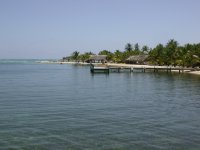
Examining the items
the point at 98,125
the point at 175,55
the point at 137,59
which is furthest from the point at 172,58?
the point at 98,125

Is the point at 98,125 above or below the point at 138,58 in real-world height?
below

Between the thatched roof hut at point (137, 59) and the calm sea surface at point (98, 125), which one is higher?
the thatched roof hut at point (137, 59)

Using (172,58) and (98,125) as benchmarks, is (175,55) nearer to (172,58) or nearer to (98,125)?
(172,58)

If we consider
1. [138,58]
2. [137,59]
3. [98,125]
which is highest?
[138,58]

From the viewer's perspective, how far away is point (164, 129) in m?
23.0

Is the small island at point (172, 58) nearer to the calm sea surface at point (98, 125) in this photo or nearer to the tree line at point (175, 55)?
the tree line at point (175, 55)

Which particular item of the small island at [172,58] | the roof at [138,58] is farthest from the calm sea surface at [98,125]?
the roof at [138,58]

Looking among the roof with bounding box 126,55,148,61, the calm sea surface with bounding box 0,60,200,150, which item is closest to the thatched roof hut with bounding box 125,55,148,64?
the roof with bounding box 126,55,148,61

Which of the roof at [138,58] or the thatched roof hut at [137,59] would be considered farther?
the roof at [138,58]

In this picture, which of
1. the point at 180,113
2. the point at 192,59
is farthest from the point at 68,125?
the point at 192,59

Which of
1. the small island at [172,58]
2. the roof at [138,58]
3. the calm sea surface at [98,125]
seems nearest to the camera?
the calm sea surface at [98,125]

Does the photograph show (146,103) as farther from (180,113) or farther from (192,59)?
(192,59)

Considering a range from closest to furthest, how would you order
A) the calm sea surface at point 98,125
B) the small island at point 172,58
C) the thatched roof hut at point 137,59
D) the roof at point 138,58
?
the calm sea surface at point 98,125 < the small island at point 172,58 < the thatched roof hut at point 137,59 < the roof at point 138,58

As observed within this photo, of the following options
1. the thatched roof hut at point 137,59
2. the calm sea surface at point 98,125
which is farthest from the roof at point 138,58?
the calm sea surface at point 98,125
